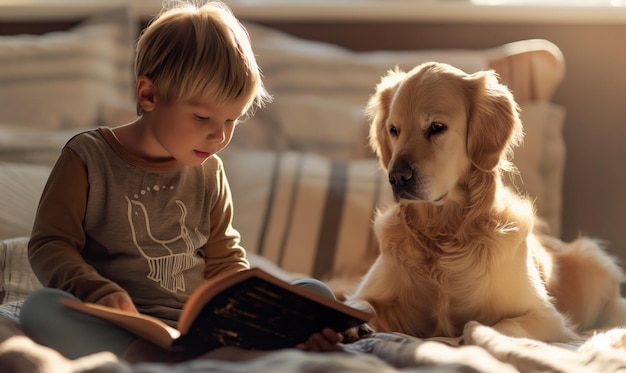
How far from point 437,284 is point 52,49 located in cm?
158

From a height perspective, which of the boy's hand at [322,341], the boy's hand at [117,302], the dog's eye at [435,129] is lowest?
the boy's hand at [322,341]

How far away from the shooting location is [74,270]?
1.18 meters

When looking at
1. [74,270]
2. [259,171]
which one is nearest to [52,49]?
[259,171]

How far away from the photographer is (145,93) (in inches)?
52.4

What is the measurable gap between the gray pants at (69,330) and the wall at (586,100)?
6.83ft

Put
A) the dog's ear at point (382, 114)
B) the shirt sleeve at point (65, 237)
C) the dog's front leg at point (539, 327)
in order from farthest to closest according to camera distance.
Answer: the dog's ear at point (382, 114) → the dog's front leg at point (539, 327) → the shirt sleeve at point (65, 237)

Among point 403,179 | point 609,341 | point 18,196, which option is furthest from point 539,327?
point 18,196

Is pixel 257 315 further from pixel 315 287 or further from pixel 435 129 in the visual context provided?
pixel 435 129

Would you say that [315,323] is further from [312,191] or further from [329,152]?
[329,152]

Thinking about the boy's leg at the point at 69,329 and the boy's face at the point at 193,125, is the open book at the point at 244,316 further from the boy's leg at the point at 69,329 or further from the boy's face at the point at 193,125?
the boy's face at the point at 193,125

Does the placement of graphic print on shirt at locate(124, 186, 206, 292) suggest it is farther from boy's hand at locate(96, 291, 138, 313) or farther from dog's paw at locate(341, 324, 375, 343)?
dog's paw at locate(341, 324, 375, 343)

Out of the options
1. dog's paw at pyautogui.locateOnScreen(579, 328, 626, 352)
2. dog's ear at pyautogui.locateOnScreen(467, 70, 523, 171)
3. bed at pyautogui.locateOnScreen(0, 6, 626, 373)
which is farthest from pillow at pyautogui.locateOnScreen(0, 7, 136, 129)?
dog's paw at pyautogui.locateOnScreen(579, 328, 626, 352)

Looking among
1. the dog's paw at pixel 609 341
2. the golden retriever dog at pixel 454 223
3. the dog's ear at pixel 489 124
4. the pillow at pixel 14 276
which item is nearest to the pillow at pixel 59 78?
the pillow at pixel 14 276

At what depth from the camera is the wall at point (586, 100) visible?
9.29ft
